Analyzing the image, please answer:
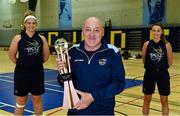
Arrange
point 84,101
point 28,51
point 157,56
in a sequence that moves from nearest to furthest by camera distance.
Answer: point 84,101, point 28,51, point 157,56

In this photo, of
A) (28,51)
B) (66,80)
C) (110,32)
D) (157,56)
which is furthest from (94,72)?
(110,32)

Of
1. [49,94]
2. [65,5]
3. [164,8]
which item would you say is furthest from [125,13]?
[49,94]

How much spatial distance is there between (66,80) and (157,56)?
235 centimetres

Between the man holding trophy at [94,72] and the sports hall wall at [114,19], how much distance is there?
41.8 feet

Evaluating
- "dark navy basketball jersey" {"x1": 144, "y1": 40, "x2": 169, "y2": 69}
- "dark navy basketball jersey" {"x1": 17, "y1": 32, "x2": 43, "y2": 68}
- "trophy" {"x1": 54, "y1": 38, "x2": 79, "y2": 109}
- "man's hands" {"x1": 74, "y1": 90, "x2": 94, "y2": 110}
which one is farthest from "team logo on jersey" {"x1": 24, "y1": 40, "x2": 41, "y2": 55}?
"man's hands" {"x1": 74, "y1": 90, "x2": 94, "y2": 110}

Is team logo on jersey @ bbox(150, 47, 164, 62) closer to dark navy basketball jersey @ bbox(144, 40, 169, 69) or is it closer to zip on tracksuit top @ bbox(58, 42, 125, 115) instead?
dark navy basketball jersey @ bbox(144, 40, 169, 69)

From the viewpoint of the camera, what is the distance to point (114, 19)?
16703 mm

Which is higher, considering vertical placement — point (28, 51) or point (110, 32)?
point (28, 51)

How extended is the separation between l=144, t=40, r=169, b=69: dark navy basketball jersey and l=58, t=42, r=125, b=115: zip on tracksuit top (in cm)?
207

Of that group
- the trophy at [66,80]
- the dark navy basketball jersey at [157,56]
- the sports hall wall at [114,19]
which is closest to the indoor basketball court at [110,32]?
the sports hall wall at [114,19]

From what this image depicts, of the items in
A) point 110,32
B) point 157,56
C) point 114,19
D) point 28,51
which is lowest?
point 110,32

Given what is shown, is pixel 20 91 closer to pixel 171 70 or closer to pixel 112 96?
pixel 112 96

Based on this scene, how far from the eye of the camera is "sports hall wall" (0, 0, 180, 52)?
1459 cm

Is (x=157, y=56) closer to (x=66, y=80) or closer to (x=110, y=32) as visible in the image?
(x=66, y=80)
